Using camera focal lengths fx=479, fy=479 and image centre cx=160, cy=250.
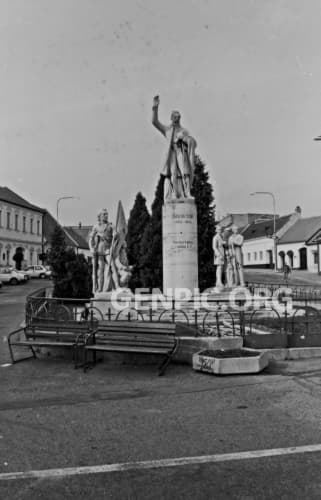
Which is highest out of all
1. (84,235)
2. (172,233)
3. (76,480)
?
(84,235)

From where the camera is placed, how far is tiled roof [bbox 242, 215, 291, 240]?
2908 inches

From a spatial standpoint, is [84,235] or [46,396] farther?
[84,235]

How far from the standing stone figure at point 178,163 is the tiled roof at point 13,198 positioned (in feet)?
156

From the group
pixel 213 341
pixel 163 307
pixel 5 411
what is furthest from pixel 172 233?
pixel 5 411

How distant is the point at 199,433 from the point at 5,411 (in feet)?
8.40

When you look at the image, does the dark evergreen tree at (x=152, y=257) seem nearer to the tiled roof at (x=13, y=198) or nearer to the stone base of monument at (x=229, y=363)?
the stone base of monument at (x=229, y=363)

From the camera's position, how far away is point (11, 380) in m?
7.85

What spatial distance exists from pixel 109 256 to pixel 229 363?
760 cm

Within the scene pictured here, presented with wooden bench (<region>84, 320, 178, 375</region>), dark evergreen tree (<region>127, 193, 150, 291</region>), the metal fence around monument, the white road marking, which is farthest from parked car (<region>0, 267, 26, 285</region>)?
the white road marking

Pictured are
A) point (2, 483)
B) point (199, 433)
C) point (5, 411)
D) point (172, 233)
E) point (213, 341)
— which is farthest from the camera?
point (172, 233)

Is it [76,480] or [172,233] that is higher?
[172,233]

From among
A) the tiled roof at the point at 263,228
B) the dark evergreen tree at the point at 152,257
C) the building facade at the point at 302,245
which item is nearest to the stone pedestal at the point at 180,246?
the dark evergreen tree at the point at 152,257

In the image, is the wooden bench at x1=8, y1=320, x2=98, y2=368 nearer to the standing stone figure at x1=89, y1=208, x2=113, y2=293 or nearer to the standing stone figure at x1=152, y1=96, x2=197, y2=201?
the standing stone figure at x1=89, y1=208, x2=113, y2=293

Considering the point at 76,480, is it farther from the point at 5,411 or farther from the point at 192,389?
the point at 192,389
